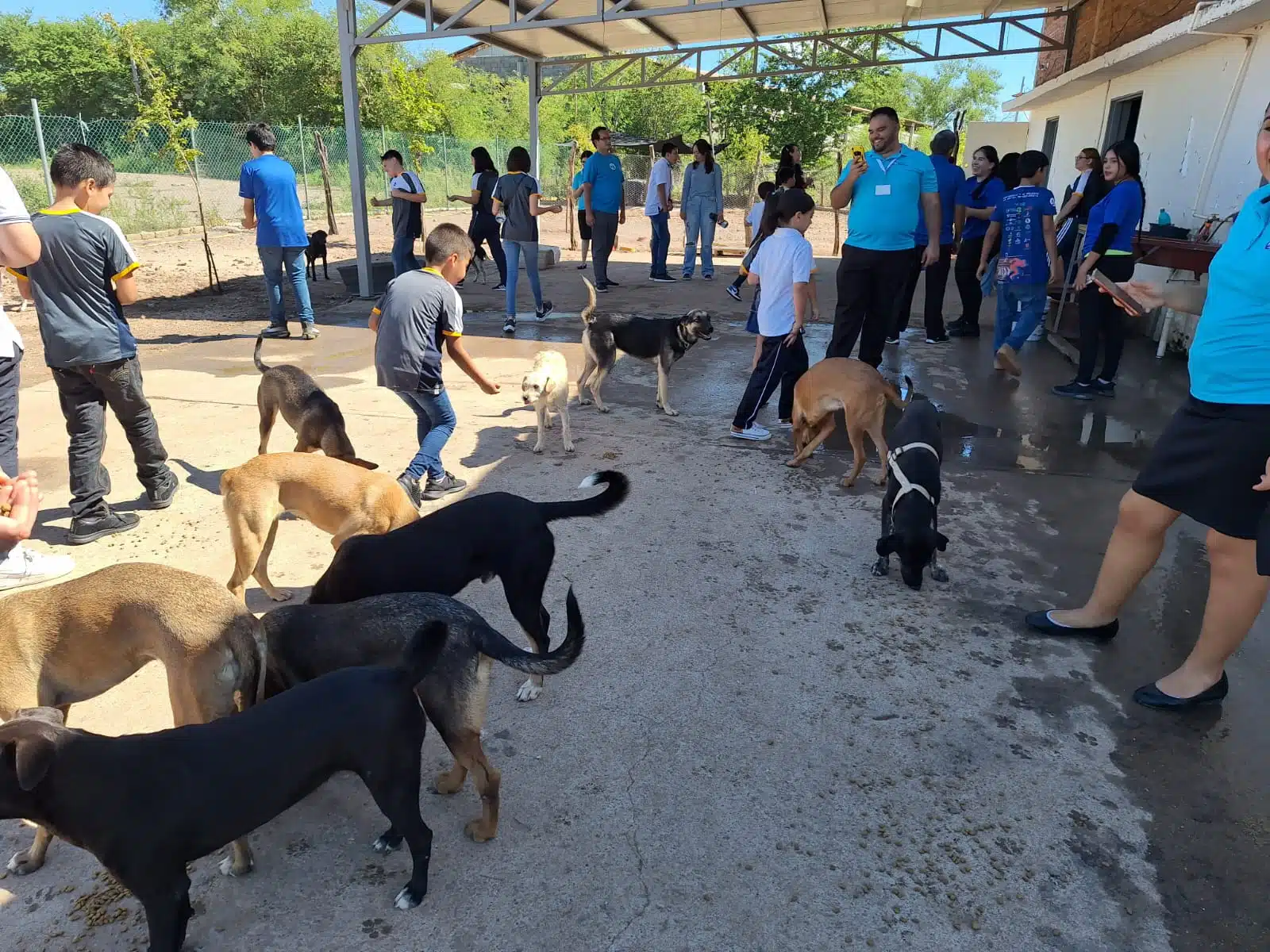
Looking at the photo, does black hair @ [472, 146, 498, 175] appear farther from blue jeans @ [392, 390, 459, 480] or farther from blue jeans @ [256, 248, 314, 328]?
blue jeans @ [392, 390, 459, 480]

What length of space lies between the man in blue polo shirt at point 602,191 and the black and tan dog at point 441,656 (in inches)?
397

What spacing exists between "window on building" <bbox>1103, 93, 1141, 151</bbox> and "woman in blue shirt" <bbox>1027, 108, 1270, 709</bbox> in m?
11.7

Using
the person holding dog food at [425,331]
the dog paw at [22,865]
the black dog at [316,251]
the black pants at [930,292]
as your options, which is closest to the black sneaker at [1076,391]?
the black pants at [930,292]

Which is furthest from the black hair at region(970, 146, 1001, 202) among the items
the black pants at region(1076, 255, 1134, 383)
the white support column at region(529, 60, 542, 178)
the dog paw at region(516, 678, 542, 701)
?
the white support column at region(529, 60, 542, 178)

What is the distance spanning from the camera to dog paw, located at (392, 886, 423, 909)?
7.26 ft

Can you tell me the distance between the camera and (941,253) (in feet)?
28.4

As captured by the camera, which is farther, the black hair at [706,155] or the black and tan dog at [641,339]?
the black hair at [706,155]

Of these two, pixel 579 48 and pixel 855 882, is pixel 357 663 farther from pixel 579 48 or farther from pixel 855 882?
pixel 579 48

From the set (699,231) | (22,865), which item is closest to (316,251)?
(699,231)

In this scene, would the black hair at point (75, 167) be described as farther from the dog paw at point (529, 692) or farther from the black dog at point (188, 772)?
the dog paw at point (529, 692)

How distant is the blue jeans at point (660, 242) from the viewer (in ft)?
43.0

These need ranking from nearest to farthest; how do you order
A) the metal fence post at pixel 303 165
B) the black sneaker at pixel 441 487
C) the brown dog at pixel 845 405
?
the black sneaker at pixel 441 487 → the brown dog at pixel 845 405 → the metal fence post at pixel 303 165

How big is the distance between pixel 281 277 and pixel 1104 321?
8564 mm

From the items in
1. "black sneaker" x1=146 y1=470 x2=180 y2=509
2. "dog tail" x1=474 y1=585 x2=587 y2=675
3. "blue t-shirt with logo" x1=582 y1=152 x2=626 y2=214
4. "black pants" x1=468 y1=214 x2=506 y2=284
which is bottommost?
"black sneaker" x1=146 y1=470 x2=180 y2=509
